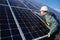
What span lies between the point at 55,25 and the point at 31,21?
1967 millimetres

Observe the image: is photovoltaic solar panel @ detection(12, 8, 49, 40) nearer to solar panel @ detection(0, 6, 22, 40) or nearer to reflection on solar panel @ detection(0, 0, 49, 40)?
reflection on solar panel @ detection(0, 0, 49, 40)

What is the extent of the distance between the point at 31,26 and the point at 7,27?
2.07 metres

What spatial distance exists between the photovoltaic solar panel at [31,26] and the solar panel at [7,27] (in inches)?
20.4

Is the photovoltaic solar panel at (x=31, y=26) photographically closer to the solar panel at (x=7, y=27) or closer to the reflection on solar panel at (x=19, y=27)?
the reflection on solar panel at (x=19, y=27)

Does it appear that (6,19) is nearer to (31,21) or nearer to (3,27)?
(3,27)

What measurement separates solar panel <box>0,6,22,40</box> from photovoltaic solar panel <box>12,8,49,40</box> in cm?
52

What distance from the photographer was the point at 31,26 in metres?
9.77

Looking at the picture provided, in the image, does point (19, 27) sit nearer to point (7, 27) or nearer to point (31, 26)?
point (7, 27)

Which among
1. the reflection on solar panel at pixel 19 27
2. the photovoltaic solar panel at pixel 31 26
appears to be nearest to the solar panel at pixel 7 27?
the reflection on solar panel at pixel 19 27

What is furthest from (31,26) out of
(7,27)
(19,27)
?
(7,27)

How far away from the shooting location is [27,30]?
29.5 ft

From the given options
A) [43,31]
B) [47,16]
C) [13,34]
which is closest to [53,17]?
[47,16]

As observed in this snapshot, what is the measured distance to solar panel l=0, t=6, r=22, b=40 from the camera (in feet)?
24.5

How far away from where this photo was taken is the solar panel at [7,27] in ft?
24.5
